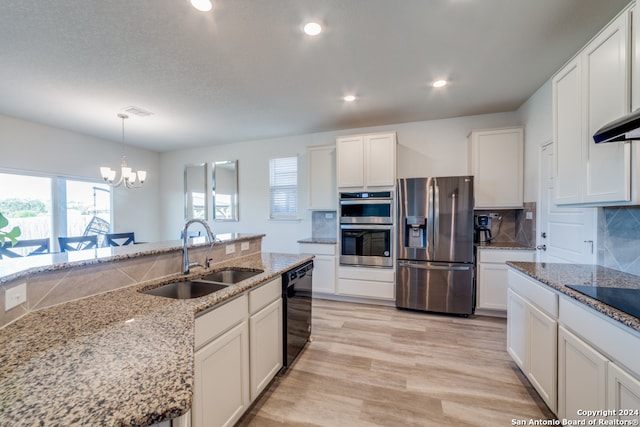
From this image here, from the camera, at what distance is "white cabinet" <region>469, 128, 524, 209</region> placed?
10.6 feet

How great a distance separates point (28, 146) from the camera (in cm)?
377

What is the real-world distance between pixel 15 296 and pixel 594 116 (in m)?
3.14

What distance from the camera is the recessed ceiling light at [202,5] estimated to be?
5.43 ft

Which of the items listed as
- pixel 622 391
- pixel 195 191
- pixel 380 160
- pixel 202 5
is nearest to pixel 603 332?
pixel 622 391

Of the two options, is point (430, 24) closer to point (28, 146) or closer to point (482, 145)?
point (482, 145)

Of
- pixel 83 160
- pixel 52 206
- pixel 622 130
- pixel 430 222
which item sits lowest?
pixel 430 222

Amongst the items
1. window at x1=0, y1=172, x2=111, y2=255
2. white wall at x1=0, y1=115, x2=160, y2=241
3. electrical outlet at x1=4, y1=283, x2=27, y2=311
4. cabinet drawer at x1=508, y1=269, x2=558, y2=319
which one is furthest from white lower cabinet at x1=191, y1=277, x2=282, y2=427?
white wall at x1=0, y1=115, x2=160, y2=241

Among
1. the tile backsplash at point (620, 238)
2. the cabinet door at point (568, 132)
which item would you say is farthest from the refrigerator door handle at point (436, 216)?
the tile backsplash at point (620, 238)

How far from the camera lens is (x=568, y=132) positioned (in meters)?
1.81

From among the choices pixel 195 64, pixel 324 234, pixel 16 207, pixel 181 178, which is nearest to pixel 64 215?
pixel 16 207

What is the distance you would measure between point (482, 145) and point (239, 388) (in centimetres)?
373

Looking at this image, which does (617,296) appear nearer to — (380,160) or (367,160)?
(380,160)

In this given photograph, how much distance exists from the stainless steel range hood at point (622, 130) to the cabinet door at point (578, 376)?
1.07 meters

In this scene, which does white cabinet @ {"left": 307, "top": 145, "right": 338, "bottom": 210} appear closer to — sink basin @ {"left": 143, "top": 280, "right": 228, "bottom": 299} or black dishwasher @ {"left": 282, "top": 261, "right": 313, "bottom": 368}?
black dishwasher @ {"left": 282, "top": 261, "right": 313, "bottom": 368}
